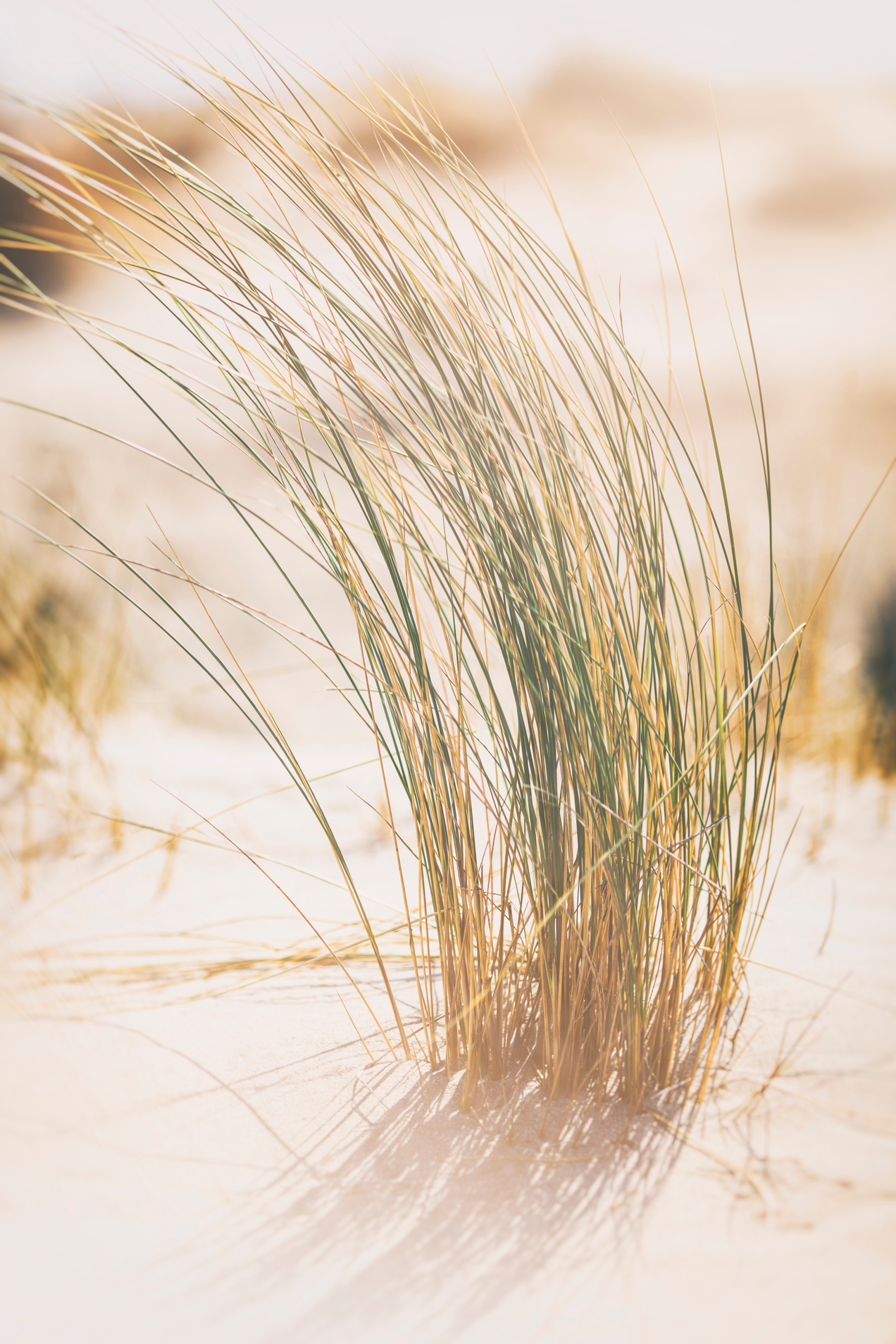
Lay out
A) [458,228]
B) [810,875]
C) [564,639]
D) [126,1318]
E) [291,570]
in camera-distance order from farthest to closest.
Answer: [458,228]
[291,570]
[810,875]
[564,639]
[126,1318]

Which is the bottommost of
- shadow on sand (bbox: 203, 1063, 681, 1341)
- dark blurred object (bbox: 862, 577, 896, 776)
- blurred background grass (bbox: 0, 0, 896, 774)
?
shadow on sand (bbox: 203, 1063, 681, 1341)

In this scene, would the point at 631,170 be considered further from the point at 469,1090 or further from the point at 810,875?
the point at 469,1090

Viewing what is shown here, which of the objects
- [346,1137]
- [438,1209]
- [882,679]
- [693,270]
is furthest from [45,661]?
[693,270]

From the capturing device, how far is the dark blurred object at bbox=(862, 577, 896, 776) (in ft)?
7.68

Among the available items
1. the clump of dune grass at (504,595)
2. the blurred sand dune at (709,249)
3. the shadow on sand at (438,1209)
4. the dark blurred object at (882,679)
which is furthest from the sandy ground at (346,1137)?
the blurred sand dune at (709,249)

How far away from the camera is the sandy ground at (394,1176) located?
Result: 28.0 inches

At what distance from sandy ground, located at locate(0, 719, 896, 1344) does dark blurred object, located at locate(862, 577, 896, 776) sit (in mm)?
1117

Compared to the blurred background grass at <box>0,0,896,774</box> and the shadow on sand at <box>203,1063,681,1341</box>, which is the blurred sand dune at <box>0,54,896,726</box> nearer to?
the blurred background grass at <box>0,0,896,774</box>

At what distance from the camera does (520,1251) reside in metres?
0.76

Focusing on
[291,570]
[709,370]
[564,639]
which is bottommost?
[564,639]

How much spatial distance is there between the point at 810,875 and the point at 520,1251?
3.32 feet

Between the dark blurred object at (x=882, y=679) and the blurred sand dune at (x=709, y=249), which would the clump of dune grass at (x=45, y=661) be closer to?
the dark blurred object at (x=882, y=679)

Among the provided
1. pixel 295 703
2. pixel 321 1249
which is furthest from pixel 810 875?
pixel 295 703

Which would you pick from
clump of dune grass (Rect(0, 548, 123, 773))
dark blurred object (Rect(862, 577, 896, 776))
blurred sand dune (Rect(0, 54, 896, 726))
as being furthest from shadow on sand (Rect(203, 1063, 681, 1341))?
blurred sand dune (Rect(0, 54, 896, 726))
